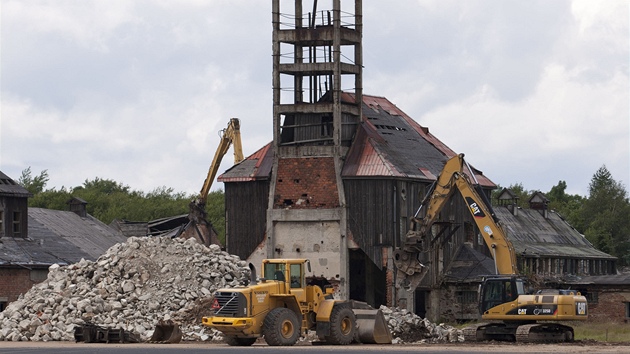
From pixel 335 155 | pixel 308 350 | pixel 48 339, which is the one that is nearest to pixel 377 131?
pixel 335 155

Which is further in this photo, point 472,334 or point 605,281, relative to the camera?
point 605,281

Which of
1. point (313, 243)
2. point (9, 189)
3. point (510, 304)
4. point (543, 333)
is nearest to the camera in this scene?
point (543, 333)

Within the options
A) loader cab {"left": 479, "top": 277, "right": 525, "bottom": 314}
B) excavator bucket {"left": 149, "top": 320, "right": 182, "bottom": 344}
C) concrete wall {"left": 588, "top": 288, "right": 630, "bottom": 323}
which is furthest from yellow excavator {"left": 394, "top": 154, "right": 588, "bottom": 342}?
concrete wall {"left": 588, "top": 288, "right": 630, "bottom": 323}

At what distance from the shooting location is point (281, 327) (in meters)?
41.1

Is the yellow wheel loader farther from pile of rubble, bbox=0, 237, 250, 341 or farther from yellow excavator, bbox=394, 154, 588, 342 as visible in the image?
pile of rubble, bbox=0, 237, 250, 341

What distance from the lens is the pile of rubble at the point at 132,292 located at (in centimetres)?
4722

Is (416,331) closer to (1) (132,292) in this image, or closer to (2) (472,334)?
(2) (472,334)

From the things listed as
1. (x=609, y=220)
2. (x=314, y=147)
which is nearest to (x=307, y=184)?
(x=314, y=147)

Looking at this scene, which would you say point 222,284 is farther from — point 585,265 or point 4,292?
point 585,265

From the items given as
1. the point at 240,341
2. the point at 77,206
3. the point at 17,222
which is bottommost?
the point at 240,341

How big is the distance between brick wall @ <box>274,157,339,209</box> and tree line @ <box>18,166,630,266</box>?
4667cm

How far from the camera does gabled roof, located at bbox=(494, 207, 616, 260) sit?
77625mm

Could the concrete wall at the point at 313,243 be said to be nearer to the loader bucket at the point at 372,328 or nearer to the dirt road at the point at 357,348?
the loader bucket at the point at 372,328

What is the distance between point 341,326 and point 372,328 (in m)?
1.49
